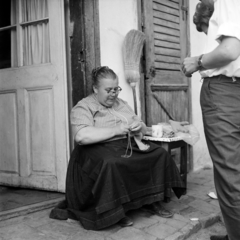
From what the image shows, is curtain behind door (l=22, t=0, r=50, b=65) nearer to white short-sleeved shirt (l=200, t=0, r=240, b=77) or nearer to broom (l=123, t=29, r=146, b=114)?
broom (l=123, t=29, r=146, b=114)

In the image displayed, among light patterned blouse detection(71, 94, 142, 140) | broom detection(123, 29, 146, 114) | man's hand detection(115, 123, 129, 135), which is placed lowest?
man's hand detection(115, 123, 129, 135)

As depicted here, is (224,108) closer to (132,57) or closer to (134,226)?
(134,226)

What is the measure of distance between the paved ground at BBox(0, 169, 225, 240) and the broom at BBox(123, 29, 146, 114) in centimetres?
121

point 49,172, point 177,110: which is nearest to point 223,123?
point 49,172

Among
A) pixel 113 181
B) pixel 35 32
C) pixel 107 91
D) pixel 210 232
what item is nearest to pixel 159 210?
pixel 210 232

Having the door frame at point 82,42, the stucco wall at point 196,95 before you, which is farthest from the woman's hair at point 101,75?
the stucco wall at point 196,95

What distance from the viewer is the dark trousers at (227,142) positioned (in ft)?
6.31

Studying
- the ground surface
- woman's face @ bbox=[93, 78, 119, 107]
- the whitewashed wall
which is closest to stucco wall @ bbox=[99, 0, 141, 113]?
the whitewashed wall

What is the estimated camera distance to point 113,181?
2.46 m

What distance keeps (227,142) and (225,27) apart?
639mm

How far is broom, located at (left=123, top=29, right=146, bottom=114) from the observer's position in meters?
3.60

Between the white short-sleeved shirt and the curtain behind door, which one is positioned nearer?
the white short-sleeved shirt

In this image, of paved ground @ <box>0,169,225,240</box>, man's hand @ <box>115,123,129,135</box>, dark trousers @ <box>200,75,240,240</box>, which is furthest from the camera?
man's hand @ <box>115,123,129,135</box>

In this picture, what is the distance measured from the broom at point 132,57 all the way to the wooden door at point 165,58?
1.03 feet
